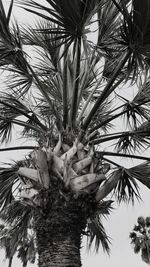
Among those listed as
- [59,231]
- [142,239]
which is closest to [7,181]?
[59,231]

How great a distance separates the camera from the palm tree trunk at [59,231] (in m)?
3.96

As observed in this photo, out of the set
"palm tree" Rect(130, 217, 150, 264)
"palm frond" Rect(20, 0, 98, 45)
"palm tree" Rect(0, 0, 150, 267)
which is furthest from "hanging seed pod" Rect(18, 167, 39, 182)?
"palm tree" Rect(130, 217, 150, 264)

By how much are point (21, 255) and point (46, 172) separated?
21.2 m

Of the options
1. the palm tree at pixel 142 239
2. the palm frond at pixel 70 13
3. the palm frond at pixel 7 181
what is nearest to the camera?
the palm frond at pixel 70 13

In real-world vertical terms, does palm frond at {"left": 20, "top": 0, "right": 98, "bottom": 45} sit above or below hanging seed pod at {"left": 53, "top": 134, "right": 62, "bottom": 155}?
above

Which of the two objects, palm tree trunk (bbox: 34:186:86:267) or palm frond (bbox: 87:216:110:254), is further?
palm frond (bbox: 87:216:110:254)

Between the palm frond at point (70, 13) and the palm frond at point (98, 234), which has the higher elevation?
the palm frond at point (70, 13)

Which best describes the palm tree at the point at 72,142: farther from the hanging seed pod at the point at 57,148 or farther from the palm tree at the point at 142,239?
the palm tree at the point at 142,239

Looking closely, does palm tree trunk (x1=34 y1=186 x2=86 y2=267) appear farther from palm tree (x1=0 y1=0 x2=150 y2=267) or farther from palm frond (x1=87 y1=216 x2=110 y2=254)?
palm frond (x1=87 y1=216 x2=110 y2=254)

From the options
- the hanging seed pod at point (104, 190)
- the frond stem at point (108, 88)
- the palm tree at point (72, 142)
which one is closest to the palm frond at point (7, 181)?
the palm tree at point (72, 142)

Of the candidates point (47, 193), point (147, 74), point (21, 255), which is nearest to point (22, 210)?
point (47, 193)

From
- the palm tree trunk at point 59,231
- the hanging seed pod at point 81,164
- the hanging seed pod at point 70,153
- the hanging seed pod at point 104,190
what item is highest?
the hanging seed pod at point 70,153

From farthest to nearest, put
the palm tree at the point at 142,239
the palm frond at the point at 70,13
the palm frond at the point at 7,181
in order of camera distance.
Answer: the palm tree at the point at 142,239 < the palm frond at the point at 7,181 < the palm frond at the point at 70,13

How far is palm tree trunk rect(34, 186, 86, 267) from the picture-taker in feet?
13.0
